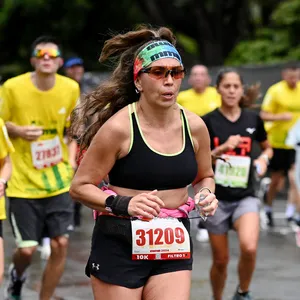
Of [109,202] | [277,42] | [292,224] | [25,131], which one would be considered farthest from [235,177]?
[277,42]

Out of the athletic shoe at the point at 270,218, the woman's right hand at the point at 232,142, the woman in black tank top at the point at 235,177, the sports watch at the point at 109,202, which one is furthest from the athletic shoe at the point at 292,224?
the sports watch at the point at 109,202

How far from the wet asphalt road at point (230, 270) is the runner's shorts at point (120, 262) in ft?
11.1

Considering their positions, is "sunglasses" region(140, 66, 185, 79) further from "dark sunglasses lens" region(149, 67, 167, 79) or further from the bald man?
the bald man

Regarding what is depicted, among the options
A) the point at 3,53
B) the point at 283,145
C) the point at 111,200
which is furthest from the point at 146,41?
the point at 3,53

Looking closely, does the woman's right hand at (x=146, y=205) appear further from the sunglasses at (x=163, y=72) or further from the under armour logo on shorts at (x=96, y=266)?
the sunglasses at (x=163, y=72)

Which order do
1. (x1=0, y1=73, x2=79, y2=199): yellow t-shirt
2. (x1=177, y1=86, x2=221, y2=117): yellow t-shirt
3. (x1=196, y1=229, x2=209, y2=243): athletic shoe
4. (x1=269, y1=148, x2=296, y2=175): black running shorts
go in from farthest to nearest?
(x1=269, y1=148, x2=296, y2=175): black running shorts, (x1=177, y1=86, x2=221, y2=117): yellow t-shirt, (x1=196, y1=229, x2=209, y2=243): athletic shoe, (x1=0, y1=73, x2=79, y2=199): yellow t-shirt

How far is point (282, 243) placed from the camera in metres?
12.4

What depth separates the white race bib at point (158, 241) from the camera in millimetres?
5238

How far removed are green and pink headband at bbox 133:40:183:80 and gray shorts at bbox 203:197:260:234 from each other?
296 cm

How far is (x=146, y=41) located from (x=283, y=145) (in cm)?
968

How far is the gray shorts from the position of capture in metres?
8.23

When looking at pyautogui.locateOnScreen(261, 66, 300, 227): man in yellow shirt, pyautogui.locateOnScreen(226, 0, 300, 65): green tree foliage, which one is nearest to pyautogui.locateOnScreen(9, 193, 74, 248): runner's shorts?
pyautogui.locateOnScreen(261, 66, 300, 227): man in yellow shirt

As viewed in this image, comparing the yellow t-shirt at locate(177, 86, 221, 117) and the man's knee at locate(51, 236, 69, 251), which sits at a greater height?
the yellow t-shirt at locate(177, 86, 221, 117)

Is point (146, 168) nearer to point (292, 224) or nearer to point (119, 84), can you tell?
point (119, 84)
